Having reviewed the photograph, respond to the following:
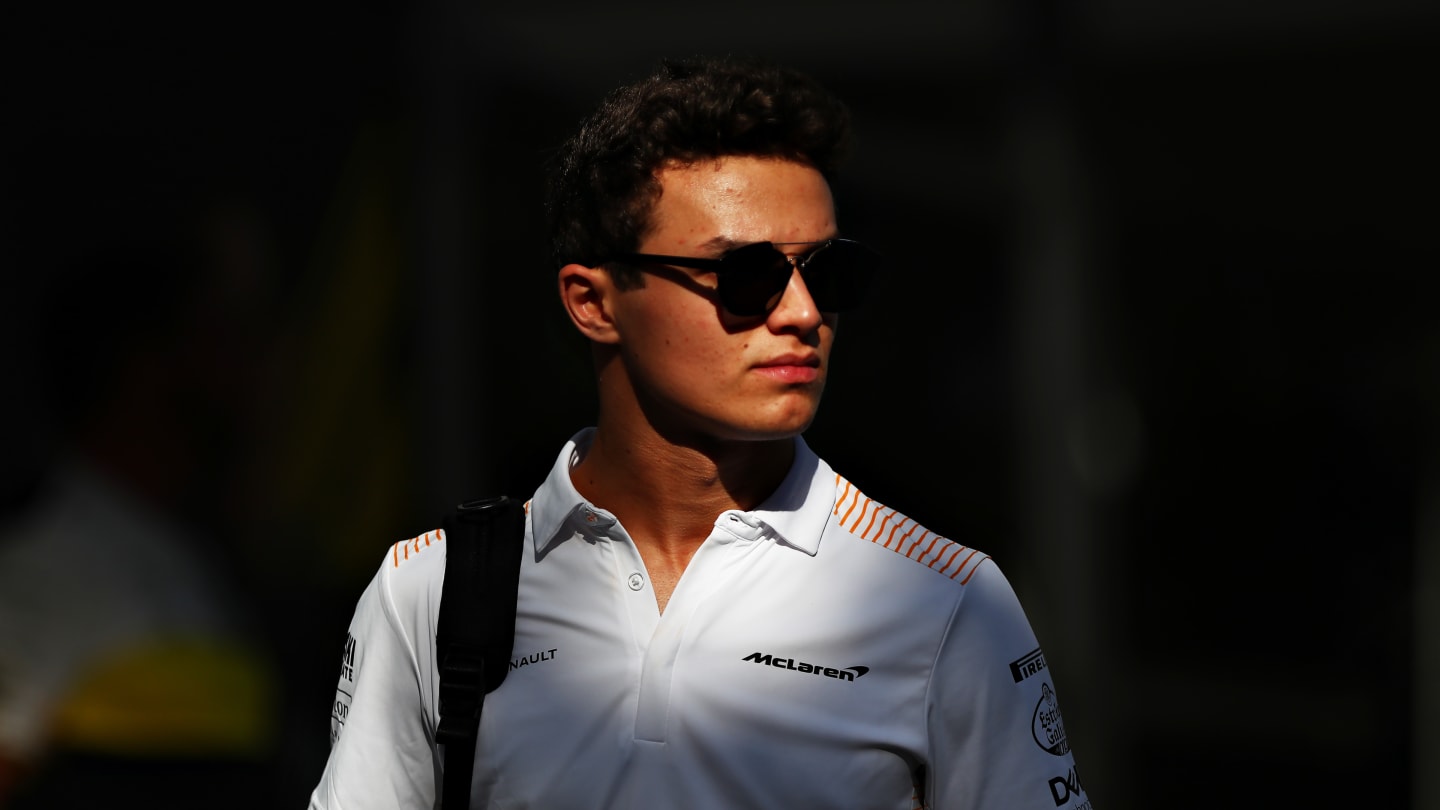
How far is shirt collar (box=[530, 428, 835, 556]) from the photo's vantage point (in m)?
2.41

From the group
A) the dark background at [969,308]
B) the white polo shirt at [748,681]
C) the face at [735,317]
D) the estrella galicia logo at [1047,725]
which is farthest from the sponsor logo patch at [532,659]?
the dark background at [969,308]

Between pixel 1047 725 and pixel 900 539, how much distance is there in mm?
377

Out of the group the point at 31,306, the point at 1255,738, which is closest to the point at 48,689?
the point at 31,306

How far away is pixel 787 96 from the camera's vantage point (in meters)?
2.39

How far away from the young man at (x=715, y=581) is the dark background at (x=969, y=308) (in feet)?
11.2

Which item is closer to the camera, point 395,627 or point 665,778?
point 665,778

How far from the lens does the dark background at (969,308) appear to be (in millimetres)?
5340

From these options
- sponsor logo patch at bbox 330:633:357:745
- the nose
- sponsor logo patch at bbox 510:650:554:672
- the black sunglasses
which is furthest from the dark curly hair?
sponsor logo patch at bbox 330:633:357:745

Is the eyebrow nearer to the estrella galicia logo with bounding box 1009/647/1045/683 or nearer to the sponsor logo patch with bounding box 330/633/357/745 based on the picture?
the estrella galicia logo with bounding box 1009/647/1045/683

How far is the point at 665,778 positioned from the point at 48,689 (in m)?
3.65

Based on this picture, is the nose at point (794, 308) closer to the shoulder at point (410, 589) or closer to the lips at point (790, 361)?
the lips at point (790, 361)

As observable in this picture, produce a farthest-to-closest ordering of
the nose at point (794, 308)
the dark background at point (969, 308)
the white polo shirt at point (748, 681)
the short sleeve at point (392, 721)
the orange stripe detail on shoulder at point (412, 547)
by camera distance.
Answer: the dark background at point (969, 308), the orange stripe detail on shoulder at point (412, 547), the short sleeve at point (392, 721), the nose at point (794, 308), the white polo shirt at point (748, 681)

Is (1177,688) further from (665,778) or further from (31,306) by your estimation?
(31,306)

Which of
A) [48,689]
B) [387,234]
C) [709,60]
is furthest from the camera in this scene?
[387,234]
